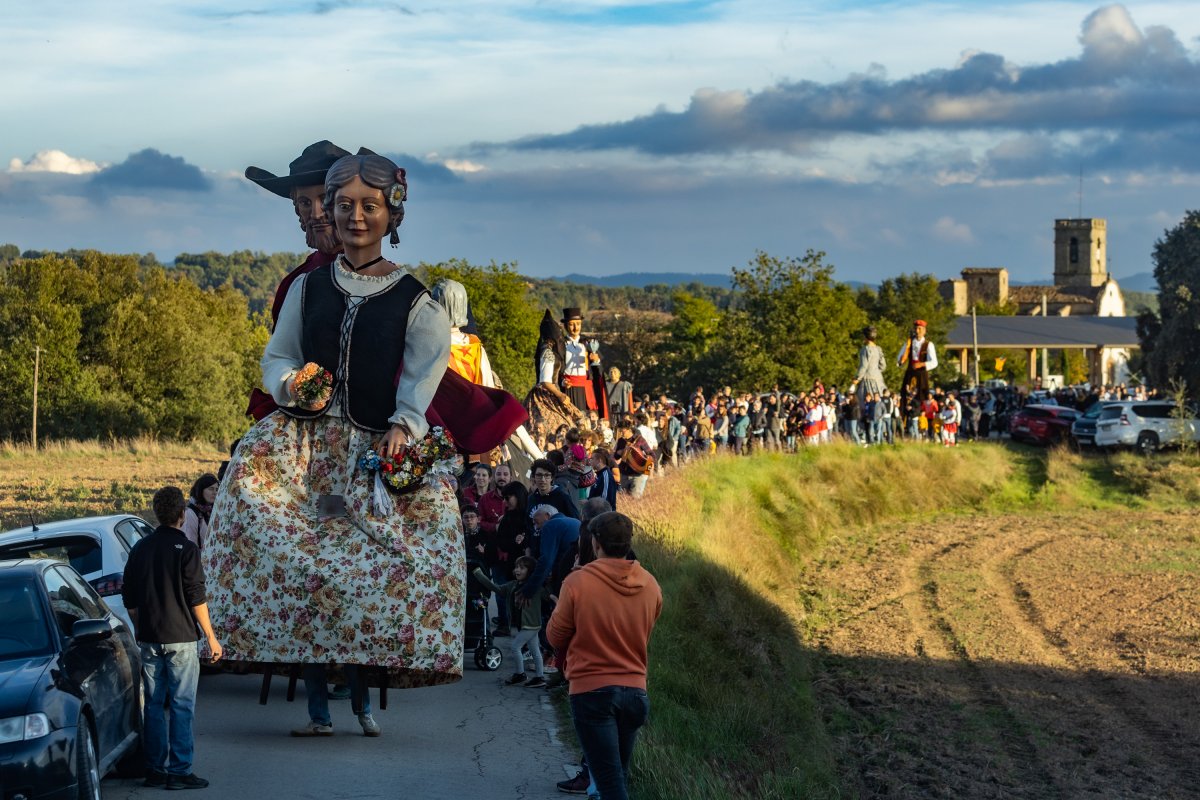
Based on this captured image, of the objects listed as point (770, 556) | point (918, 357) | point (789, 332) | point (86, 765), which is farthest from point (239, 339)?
point (86, 765)

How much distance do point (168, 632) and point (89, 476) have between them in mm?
32818

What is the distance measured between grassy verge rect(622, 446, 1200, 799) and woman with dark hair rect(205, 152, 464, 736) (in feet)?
6.66

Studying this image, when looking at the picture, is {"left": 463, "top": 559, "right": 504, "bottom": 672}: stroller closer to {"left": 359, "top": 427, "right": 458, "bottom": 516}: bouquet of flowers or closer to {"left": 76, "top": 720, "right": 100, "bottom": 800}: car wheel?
{"left": 359, "top": 427, "right": 458, "bottom": 516}: bouquet of flowers

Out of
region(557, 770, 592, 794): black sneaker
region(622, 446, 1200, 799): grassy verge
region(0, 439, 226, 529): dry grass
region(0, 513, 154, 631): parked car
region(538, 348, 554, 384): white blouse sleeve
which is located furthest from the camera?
region(0, 439, 226, 529): dry grass

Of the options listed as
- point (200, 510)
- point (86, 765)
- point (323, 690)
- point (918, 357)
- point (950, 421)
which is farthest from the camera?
point (950, 421)

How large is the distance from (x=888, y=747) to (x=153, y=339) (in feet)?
189

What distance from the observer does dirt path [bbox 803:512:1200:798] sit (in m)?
16.1

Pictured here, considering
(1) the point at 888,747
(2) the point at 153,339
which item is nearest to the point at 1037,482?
(1) the point at 888,747

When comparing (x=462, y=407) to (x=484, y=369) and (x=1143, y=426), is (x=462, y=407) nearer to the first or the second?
(x=484, y=369)

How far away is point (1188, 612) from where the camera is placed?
86.7 feet

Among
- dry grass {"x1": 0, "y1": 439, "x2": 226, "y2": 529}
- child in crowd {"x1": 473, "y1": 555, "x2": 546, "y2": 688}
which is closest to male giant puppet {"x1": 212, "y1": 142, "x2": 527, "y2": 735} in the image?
child in crowd {"x1": 473, "y1": 555, "x2": 546, "y2": 688}

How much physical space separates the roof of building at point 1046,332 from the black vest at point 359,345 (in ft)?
359

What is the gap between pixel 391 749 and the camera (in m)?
10.5

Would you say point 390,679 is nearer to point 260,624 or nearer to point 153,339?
point 260,624
